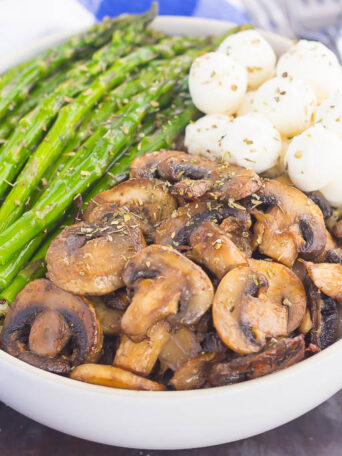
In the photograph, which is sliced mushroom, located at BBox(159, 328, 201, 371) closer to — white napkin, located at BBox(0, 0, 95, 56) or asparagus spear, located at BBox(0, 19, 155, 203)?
asparagus spear, located at BBox(0, 19, 155, 203)

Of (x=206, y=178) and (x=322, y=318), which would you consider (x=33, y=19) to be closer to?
(x=206, y=178)

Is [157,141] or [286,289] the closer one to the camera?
[286,289]

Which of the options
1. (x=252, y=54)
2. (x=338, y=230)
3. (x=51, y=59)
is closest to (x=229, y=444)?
(x=338, y=230)

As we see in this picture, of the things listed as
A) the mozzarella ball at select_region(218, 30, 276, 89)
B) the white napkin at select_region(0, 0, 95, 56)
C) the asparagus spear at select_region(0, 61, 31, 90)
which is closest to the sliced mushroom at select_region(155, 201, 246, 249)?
the mozzarella ball at select_region(218, 30, 276, 89)

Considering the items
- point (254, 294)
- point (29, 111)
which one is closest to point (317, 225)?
point (254, 294)

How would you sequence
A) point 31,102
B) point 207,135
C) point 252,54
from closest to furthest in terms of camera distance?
1. point 207,135
2. point 252,54
3. point 31,102

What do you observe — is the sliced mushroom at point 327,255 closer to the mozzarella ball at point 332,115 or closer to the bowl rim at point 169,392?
the bowl rim at point 169,392

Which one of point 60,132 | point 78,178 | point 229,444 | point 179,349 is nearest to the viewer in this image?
point 179,349
